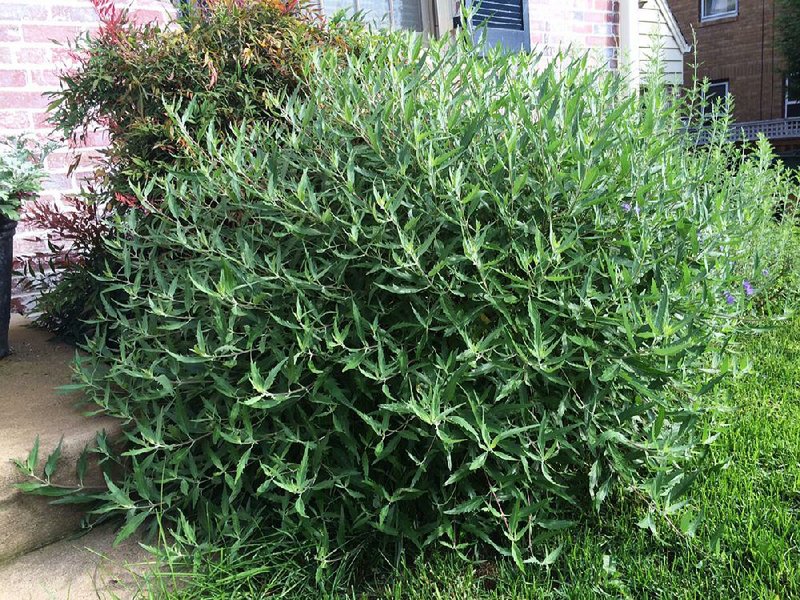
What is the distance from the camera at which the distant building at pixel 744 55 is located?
65.0ft

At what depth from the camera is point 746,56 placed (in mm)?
20328

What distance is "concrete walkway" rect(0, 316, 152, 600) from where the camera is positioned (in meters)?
2.07

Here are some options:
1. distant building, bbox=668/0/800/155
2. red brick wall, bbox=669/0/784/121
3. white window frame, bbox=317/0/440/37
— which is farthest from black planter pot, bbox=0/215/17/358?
red brick wall, bbox=669/0/784/121

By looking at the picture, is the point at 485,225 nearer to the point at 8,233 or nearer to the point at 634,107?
the point at 634,107

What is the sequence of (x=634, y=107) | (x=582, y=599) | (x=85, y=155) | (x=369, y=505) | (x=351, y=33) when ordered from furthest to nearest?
(x=85, y=155), (x=351, y=33), (x=634, y=107), (x=369, y=505), (x=582, y=599)

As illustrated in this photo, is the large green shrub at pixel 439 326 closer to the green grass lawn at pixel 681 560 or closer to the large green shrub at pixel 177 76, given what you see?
the green grass lawn at pixel 681 560

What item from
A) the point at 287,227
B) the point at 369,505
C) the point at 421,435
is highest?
the point at 287,227

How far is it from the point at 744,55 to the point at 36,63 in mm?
21152

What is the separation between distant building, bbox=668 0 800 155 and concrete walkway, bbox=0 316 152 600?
19984 millimetres

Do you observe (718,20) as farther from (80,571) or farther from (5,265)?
(80,571)

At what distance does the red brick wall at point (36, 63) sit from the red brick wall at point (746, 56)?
1921 centimetres

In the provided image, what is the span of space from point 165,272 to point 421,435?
1.15m

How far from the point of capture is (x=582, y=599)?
6.14 feet

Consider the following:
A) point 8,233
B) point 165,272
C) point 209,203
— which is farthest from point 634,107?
point 8,233
